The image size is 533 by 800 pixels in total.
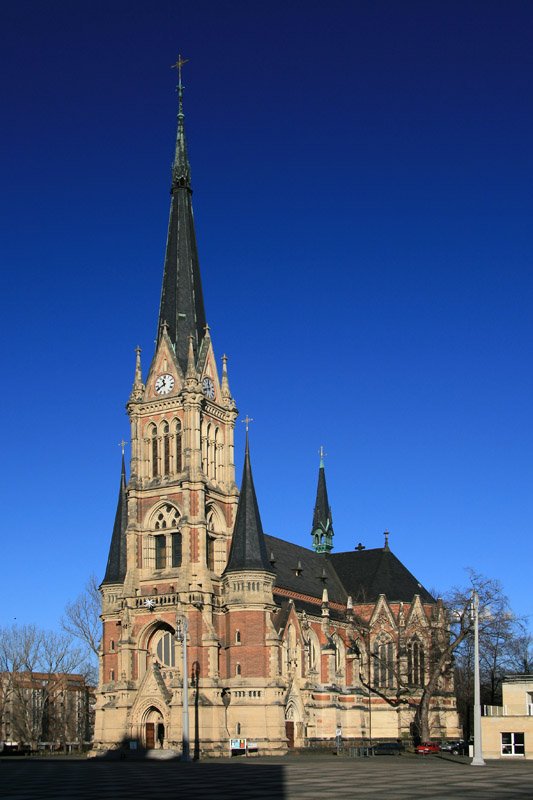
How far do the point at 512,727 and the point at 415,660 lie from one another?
42.3m

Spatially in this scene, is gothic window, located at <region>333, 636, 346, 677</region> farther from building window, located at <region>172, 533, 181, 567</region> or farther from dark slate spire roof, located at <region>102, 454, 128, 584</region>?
dark slate spire roof, located at <region>102, 454, 128, 584</region>

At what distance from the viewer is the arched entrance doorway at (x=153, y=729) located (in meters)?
82.2

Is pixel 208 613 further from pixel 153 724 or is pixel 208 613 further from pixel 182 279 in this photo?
pixel 182 279

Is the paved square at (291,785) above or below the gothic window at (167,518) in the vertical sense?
below

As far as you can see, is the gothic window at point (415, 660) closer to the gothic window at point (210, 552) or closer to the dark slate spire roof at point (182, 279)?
the gothic window at point (210, 552)

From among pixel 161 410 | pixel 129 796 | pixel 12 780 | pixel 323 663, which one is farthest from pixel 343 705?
pixel 129 796

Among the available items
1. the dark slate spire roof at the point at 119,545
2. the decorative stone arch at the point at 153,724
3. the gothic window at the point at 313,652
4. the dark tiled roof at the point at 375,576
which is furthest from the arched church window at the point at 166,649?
the dark tiled roof at the point at 375,576

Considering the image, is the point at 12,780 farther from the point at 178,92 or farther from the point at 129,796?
the point at 178,92

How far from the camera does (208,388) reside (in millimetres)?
93125

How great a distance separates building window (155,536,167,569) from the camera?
87.9m

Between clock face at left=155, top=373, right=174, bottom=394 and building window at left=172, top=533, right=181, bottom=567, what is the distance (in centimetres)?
1323

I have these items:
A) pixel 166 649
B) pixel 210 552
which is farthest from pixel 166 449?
pixel 166 649

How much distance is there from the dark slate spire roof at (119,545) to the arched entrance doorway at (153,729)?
12418 mm

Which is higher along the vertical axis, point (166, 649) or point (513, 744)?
point (166, 649)
